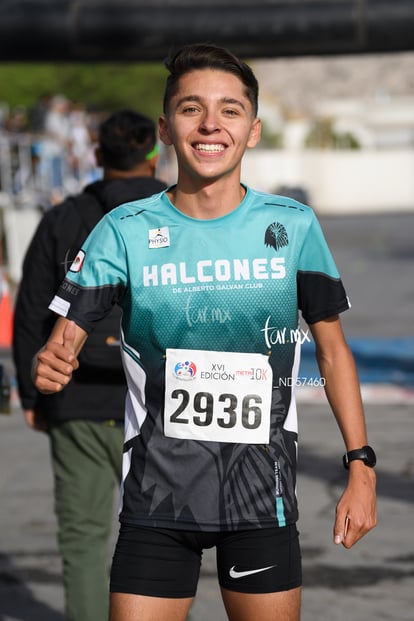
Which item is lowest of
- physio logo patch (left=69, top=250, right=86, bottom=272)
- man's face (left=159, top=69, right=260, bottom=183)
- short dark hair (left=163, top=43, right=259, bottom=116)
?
physio logo patch (left=69, top=250, right=86, bottom=272)

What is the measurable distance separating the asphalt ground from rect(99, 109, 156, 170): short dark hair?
6.72 ft

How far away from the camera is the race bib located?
350cm

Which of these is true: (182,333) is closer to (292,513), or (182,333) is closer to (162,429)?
(162,429)

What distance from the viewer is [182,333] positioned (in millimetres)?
3518

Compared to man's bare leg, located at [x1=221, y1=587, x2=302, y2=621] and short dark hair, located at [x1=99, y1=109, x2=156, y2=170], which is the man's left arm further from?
short dark hair, located at [x1=99, y1=109, x2=156, y2=170]

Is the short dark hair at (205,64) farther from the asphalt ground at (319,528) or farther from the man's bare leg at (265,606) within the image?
the asphalt ground at (319,528)

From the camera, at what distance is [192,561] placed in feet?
11.6

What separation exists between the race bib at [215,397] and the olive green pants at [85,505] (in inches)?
60.7

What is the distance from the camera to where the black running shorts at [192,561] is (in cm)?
346

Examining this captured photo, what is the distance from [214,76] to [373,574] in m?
3.38

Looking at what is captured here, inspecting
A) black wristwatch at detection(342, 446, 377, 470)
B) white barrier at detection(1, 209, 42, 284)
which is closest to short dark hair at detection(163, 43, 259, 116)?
black wristwatch at detection(342, 446, 377, 470)

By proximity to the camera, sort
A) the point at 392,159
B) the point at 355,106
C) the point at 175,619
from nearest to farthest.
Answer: the point at 175,619 < the point at 392,159 < the point at 355,106

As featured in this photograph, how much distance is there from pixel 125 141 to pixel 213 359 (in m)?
1.89

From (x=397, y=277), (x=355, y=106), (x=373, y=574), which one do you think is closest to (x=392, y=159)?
(x=355, y=106)
